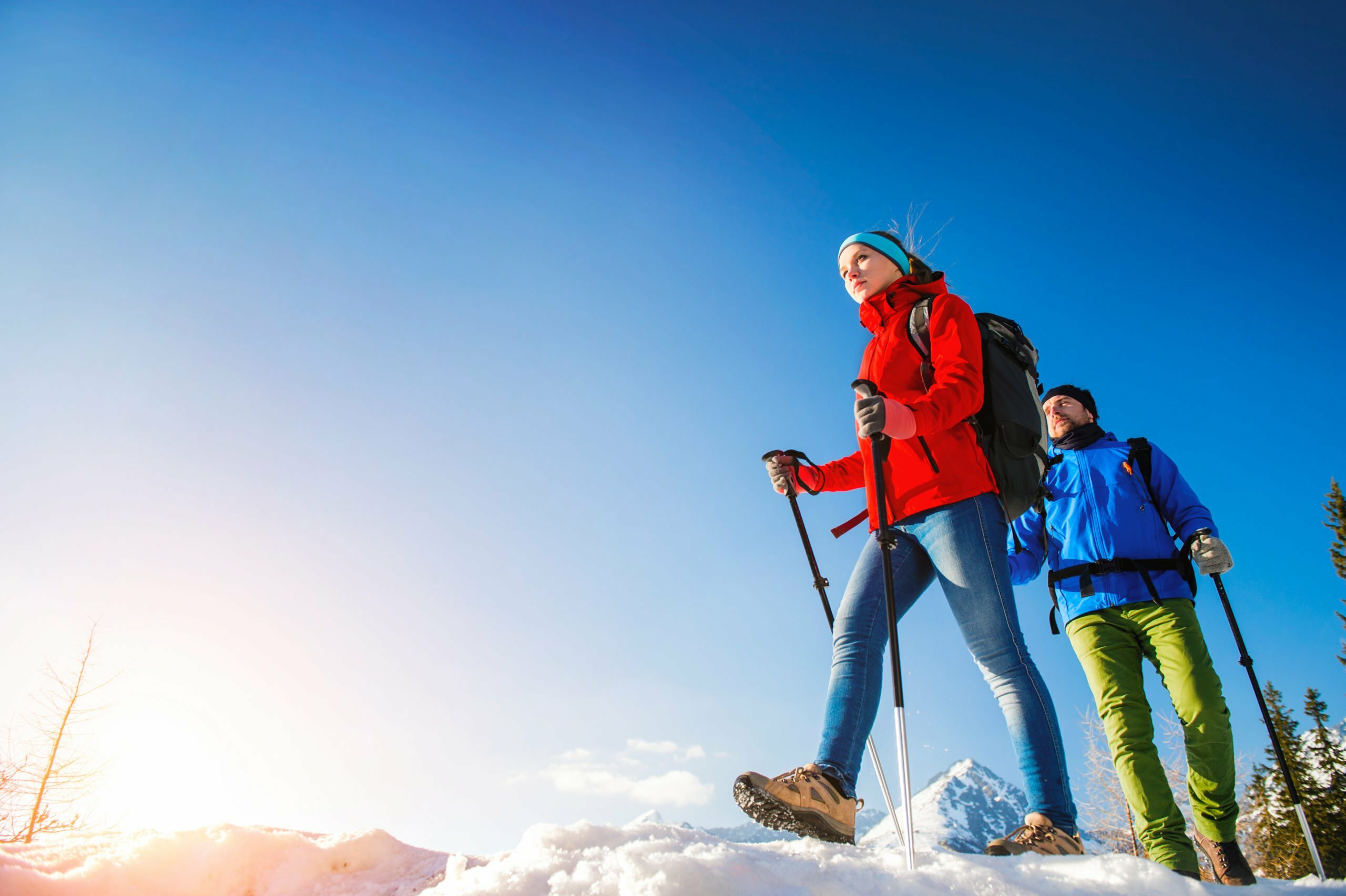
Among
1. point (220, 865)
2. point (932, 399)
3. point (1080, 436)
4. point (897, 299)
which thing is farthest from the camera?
point (1080, 436)

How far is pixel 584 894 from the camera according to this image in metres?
1.66

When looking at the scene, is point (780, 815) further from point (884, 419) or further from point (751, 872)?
point (884, 419)

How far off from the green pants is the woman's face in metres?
2.38

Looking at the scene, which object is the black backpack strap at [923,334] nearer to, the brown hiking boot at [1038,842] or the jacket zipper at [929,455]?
the jacket zipper at [929,455]

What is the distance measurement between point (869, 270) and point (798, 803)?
8.96 ft

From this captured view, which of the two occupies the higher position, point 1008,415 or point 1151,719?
point 1008,415

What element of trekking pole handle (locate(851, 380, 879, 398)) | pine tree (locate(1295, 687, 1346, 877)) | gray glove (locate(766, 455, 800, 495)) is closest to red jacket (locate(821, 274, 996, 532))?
trekking pole handle (locate(851, 380, 879, 398))

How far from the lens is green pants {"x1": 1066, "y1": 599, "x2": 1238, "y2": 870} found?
3.49 metres

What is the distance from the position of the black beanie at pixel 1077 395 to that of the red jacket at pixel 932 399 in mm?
2043

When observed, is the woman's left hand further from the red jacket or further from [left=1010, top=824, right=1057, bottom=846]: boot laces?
[left=1010, top=824, right=1057, bottom=846]: boot laces

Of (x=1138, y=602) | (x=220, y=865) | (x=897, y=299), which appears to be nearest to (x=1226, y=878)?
(x=1138, y=602)

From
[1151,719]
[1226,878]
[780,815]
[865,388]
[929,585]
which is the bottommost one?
[1226,878]

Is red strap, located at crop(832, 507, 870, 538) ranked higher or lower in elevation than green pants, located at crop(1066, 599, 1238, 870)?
higher

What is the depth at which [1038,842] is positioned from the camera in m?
2.64
